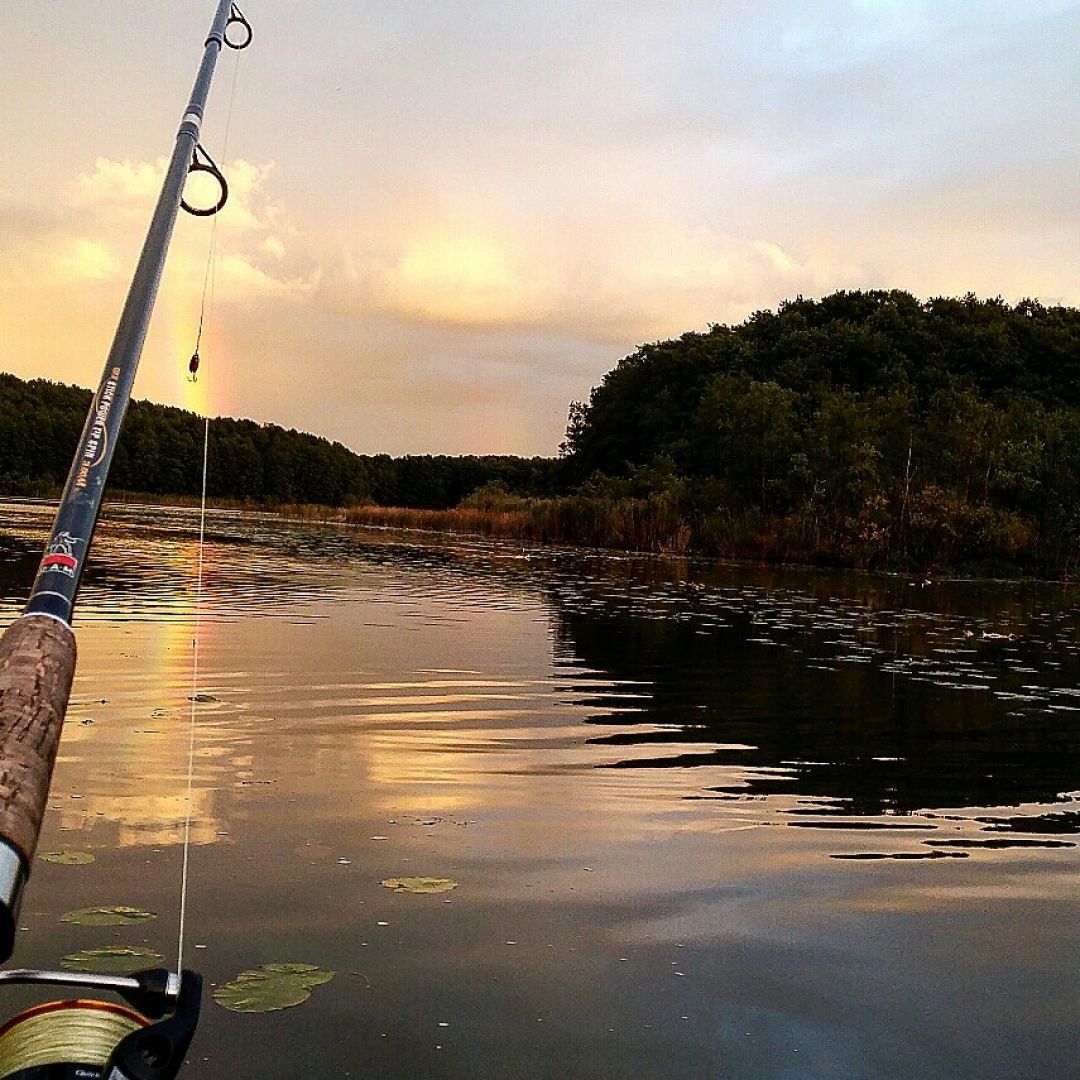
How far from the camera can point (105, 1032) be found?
2.14m

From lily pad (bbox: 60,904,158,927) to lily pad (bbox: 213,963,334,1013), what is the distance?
1.91ft

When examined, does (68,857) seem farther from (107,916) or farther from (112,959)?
(112,959)

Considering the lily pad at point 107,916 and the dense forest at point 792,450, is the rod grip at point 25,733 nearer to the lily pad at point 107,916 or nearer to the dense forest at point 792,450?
the lily pad at point 107,916

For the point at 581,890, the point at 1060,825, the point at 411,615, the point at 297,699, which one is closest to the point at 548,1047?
the point at 581,890

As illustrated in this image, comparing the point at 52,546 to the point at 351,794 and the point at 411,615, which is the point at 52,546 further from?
the point at 411,615

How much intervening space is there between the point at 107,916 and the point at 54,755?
1.88 meters

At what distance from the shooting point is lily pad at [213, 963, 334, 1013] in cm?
346

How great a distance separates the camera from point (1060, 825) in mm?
6180

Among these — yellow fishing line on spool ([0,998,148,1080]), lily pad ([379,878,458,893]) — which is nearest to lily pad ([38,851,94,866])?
lily pad ([379,878,458,893])

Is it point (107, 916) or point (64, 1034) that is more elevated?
point (64, 1034)

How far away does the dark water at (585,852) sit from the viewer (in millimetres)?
3477

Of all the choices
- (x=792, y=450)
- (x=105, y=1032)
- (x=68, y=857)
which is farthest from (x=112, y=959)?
(x=792, y=450)

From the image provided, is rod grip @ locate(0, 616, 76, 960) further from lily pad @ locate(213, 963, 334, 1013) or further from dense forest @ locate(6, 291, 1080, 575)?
dense forest @ locate(6, 291, 1080, 575)

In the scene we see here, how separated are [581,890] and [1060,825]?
2.85m
